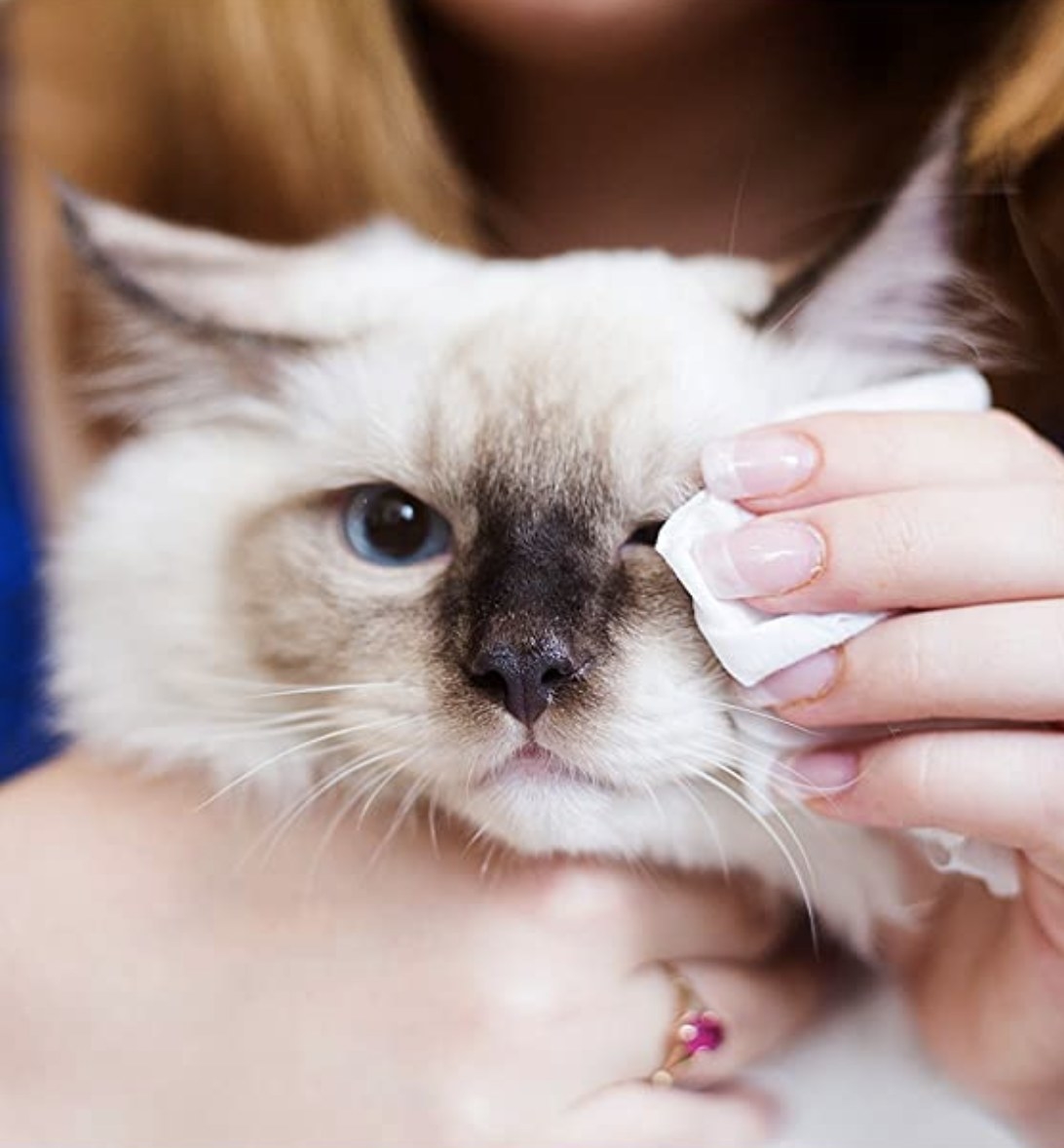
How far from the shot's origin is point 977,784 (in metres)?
0.76

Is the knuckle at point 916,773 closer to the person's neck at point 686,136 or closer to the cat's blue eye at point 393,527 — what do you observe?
the cat's blue eye at point 393,527

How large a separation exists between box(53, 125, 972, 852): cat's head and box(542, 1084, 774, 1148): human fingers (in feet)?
0.66

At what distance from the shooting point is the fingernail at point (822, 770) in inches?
32.1

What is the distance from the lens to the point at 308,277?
107 centimetres

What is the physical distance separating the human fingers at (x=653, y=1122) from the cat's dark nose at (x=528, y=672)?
1.08ft

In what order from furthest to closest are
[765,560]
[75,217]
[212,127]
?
[212,127], [75,217], [765,560]

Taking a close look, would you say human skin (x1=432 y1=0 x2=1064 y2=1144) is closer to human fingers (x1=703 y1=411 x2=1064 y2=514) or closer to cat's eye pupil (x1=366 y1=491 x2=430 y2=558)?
human fingers (x1=703 y1=411 x2=1064 y2=514)

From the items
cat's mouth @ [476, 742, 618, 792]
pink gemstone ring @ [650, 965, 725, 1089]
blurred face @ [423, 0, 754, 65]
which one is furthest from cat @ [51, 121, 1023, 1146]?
blurred face @ [423, 0, 754, 65]

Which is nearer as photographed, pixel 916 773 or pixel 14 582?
pixel 916 773

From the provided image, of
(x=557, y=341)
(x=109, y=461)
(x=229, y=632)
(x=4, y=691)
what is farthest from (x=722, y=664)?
(x=4, y=691)

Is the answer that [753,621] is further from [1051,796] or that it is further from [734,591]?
[1051,796]

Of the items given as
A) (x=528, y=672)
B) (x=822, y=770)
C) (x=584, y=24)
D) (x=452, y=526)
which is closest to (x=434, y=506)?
(x=452, y=526)

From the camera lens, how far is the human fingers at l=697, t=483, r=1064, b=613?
29.2 inches

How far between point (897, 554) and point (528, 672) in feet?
0.70
